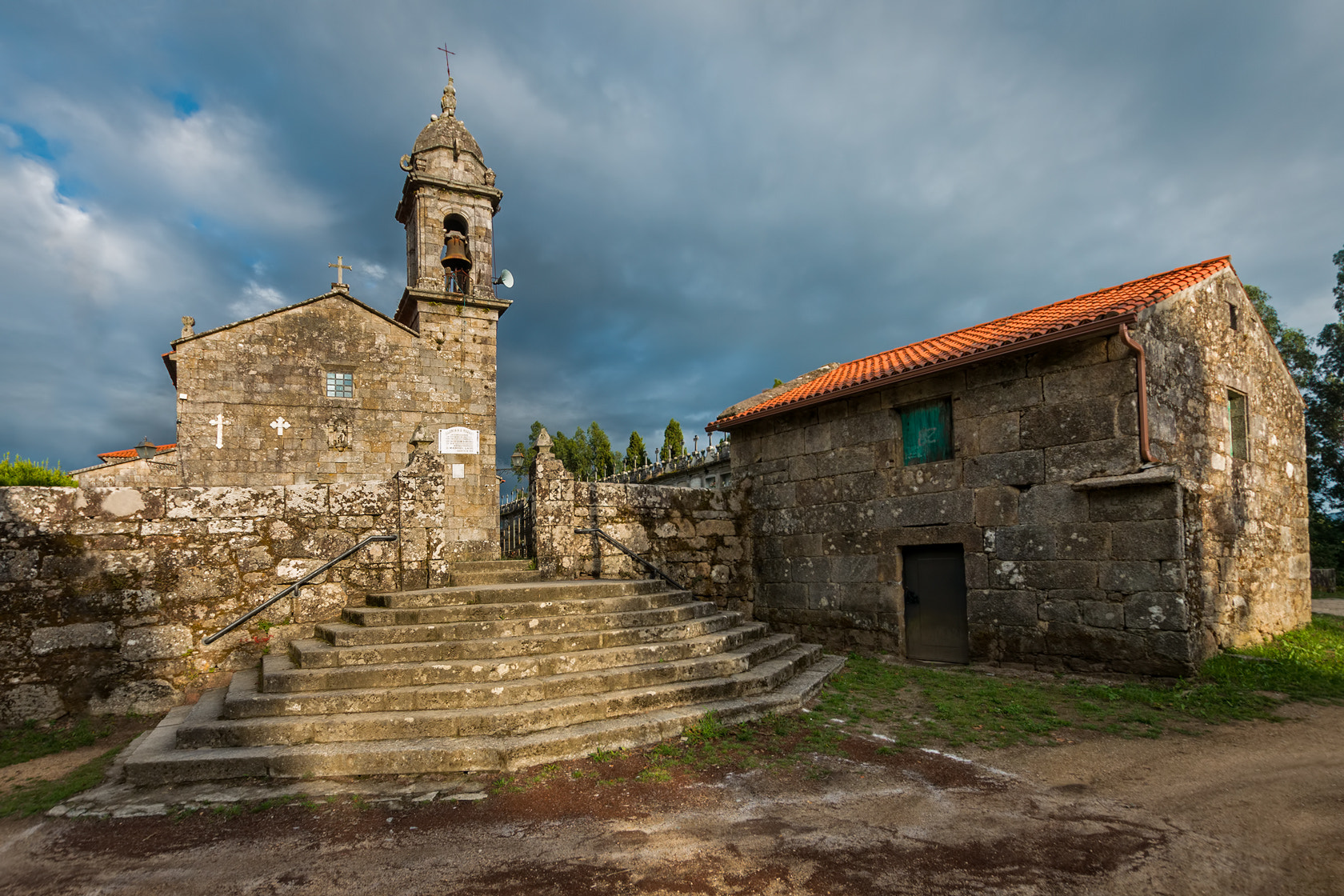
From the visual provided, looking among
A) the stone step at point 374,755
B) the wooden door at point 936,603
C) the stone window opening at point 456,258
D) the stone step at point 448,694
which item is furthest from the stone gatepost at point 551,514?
the stone window opening at point 456,258

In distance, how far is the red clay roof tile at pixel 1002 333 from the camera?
7.40 meters

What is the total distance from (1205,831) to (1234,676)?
424 centimetres

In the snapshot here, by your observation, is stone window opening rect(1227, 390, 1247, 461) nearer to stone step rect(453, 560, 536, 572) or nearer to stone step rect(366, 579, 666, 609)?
stone step rect(366, 579, 666, 609)

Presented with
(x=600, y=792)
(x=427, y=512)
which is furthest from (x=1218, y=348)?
(x=427, y=512)

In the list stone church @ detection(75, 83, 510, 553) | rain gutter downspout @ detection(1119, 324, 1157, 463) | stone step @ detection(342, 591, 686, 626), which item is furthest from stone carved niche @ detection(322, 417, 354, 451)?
rain gutter downspout @ detection(1119, 324, 1157, 463)

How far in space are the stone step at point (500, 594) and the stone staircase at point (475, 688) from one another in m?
0.02

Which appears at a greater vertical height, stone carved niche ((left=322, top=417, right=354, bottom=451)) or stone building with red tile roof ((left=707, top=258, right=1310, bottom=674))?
stone carved niche ((left=322, top=417, right=354, bottom=451))

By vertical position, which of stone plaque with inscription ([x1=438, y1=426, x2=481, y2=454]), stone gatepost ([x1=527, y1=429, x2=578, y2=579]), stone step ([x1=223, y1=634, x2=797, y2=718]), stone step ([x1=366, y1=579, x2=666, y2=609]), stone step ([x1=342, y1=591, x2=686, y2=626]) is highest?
stone plaque with inscription ([x1=438, y1=426, x2=481, y2=454])

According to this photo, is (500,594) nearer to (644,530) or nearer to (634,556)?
(634,556)

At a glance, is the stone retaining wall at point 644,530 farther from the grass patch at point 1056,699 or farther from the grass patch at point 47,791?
the grass patch at point 47,791

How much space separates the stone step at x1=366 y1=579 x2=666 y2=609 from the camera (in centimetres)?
657

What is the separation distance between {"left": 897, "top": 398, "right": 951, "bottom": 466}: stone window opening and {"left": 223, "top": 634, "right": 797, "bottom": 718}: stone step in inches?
177

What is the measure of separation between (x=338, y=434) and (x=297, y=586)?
738 centimetres

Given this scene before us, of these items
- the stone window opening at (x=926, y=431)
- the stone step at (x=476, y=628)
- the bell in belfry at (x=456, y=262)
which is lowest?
the stone step at (x=476, y=628)
